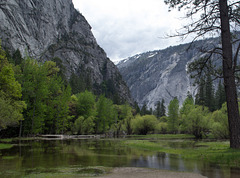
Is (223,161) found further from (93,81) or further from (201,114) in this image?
(93,81)

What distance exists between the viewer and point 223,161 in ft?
40.8

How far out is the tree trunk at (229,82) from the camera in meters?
14.5

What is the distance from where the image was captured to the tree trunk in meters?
14.5

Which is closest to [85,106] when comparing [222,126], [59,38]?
[222,126]

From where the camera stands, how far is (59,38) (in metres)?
145

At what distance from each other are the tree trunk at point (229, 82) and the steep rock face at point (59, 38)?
3376 inches

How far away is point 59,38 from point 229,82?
143 metres

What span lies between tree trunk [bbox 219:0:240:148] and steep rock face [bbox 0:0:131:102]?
8574cm

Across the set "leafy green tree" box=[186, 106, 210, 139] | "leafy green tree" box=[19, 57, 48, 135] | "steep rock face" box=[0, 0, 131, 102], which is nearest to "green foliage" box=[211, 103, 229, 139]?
"leafy green tree" box=[186, 106, 210, 139]

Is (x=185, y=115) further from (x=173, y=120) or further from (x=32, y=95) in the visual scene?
(x=32, y=95)

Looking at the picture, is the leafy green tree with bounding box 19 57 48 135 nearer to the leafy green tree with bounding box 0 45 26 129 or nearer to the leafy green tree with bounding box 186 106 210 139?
the leafy green tree with bounding box 0 45 26 129

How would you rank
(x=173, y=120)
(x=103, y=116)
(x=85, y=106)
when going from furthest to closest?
(x=103, y=116), (x=173, y=120), (x=85, y=106)

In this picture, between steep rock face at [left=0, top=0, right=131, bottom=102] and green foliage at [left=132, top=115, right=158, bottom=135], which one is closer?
green foliage at [left=132, top=115, right=158, bottom=135]

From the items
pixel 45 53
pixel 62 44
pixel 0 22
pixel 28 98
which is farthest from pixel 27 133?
pixel 62 44
